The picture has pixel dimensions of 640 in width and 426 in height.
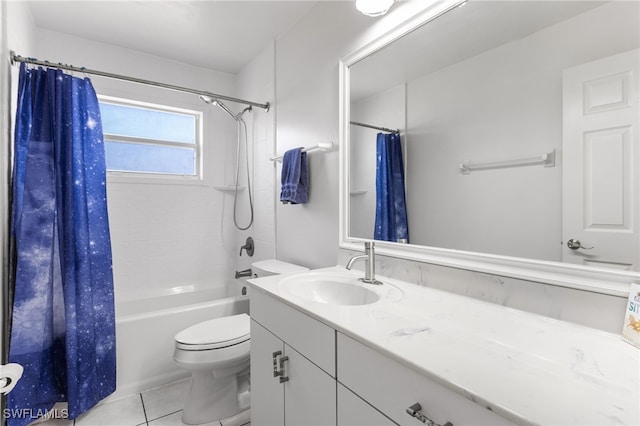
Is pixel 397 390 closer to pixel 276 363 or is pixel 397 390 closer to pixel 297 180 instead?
pixel 276 363

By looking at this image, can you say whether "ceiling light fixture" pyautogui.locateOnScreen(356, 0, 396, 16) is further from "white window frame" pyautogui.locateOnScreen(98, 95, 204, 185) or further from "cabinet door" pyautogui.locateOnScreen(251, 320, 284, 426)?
"white window frame" pyautogui.locateOnScreen(98, 95, 204, 185)

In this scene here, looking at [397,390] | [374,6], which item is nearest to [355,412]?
[397,390]

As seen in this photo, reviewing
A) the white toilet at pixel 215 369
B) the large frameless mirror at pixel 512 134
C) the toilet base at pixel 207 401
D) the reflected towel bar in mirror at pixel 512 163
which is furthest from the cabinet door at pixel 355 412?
the toilet base at pixel 207 401

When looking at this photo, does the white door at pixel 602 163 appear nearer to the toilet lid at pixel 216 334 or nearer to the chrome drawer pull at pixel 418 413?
the chrome drawer pull at pixel 418 413

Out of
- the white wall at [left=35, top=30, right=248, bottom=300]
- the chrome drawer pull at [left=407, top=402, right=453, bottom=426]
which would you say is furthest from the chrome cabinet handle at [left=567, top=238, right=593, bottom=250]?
the white wall at [left=35, top=30, right=248, bottom=300]

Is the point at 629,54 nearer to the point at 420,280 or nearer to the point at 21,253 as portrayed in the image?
the point at 420,280

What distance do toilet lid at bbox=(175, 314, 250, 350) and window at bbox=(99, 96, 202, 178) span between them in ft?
5.02

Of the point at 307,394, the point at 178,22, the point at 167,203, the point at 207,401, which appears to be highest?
the point at 178,22

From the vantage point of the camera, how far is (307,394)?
97 cm

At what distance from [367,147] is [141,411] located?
1.99 meters

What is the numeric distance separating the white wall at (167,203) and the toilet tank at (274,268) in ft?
2.84

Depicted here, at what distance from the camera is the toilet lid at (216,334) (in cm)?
161

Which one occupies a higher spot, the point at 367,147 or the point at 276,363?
the point at 367,147

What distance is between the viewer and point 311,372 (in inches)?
37.7
